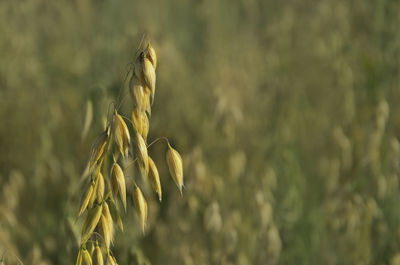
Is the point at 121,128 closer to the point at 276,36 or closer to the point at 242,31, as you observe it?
the point at 276,36

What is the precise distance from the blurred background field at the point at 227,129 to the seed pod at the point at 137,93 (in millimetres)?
487

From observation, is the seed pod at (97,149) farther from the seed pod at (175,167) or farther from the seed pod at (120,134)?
the seed pod at (175,167)

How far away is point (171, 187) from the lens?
2701 millimetres

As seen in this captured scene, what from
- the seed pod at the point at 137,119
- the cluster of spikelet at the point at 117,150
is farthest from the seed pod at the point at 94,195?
the seed pod at the point at 137,119

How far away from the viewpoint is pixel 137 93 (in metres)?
0.93

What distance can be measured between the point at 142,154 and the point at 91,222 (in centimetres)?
14

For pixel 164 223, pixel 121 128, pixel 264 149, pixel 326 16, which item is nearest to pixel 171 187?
pixel 164 223

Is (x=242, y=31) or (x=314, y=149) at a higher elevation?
(x=242, y=31)

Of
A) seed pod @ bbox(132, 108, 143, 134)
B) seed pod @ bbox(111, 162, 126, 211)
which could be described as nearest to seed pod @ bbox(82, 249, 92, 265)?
seed pod @ bbox(111, 162, 126, 211)

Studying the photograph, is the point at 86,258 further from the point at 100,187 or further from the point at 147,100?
the point at 147,100

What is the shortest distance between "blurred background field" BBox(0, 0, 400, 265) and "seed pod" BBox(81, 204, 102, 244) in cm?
37

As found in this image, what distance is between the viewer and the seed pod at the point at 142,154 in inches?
37.1

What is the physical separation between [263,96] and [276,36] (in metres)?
0.50

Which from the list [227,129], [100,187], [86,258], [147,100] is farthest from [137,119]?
[227,129]
